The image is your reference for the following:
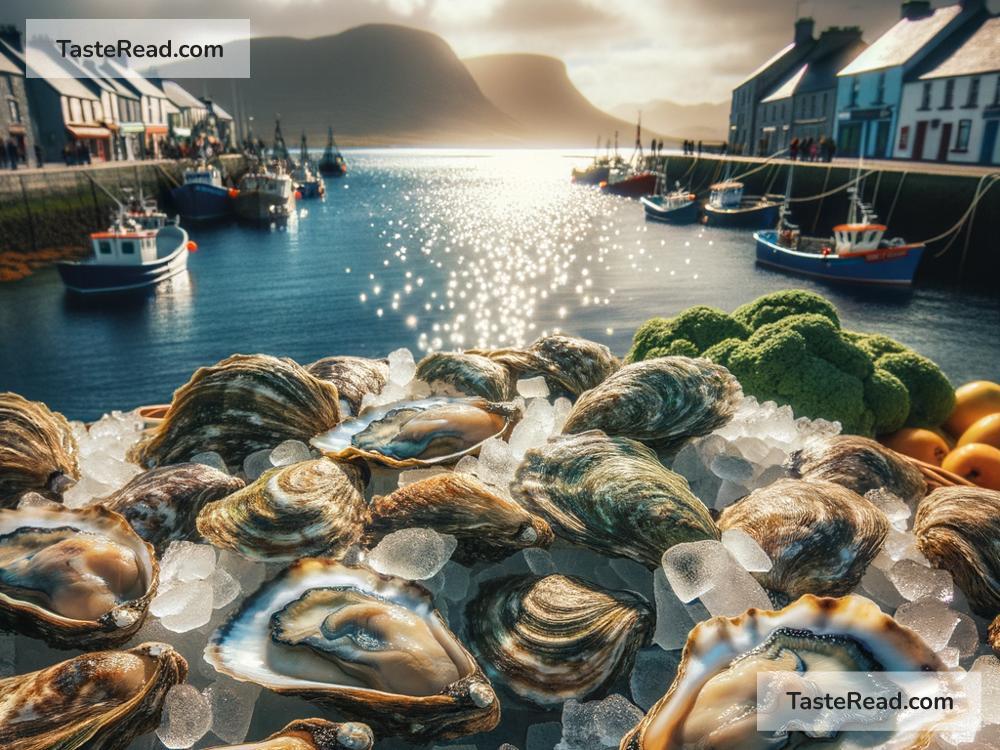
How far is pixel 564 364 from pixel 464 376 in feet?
1.88

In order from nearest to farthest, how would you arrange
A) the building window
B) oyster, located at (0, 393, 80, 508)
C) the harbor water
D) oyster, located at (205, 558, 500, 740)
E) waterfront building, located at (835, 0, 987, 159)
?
oyster, located at (205, 558, 500, 740)
oyster, located at (0, 393, 80, 508)
the harbor water
the building window
waterfront building, located at (835, 0, 987, 159)

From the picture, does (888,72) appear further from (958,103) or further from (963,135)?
(963,135)

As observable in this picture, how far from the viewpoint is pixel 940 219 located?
25.0 m

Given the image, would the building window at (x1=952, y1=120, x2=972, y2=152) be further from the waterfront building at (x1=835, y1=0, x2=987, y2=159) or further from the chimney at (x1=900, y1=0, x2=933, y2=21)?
the chimney at (x1=900, y1=0, x2=933, y2=21)

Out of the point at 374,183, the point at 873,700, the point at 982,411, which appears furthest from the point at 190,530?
the point at 374,183

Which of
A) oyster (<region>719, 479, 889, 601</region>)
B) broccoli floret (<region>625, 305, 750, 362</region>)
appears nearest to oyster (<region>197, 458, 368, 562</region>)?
oyster (<region>719, 479, 889, 601</region>)

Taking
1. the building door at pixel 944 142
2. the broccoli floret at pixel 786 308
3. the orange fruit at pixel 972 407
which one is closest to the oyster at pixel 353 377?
the broccoli floret at pixel 786 308

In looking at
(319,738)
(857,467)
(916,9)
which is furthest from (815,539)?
(916,9)

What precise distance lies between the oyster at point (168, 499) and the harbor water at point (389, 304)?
609 inches

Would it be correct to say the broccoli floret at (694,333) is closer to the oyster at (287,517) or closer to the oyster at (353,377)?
the oyster at (353,377)

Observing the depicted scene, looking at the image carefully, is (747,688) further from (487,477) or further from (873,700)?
(487,477)

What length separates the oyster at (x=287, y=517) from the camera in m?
1.74

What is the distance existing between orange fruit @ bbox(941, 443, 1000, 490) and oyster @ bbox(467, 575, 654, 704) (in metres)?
2.60

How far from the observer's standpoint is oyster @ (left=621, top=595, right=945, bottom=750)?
1284 millimetres
